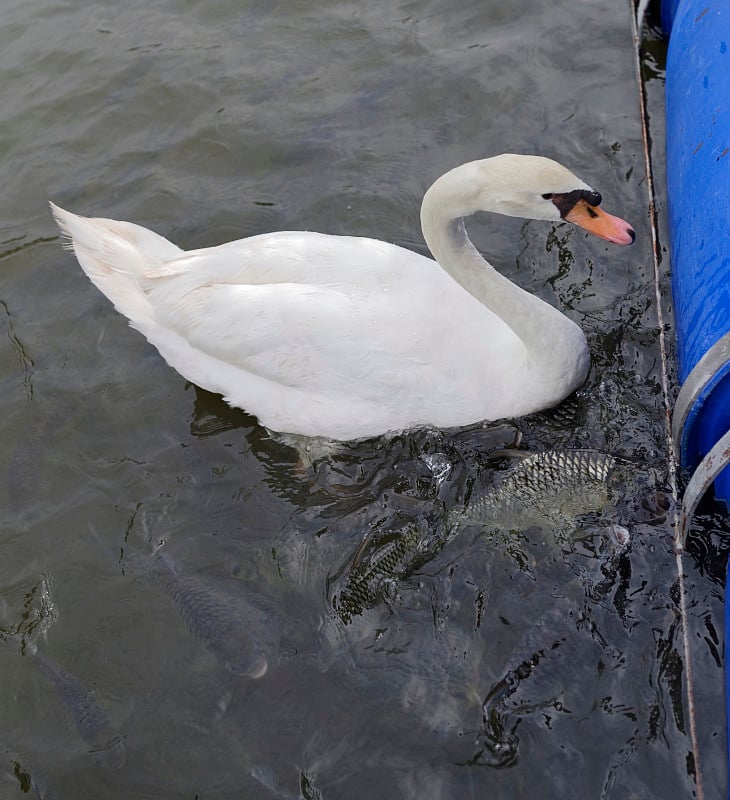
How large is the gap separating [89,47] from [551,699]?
21.5 ft

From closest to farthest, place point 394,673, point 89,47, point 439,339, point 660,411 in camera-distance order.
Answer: point 394,673
point 439,339
point 660,411
point 89,47

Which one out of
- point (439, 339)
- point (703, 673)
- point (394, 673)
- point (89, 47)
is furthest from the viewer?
point (89, 47)

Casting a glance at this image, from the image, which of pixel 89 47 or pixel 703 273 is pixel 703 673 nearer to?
pixel 703 273

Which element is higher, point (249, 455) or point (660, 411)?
point (660, 411)

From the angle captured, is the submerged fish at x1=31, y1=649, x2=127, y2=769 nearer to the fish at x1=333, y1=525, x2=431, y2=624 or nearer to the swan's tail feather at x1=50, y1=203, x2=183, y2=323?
the fish at x1=333, y1=525, x2=431, y2=624

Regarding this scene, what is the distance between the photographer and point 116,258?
5359 millimetres

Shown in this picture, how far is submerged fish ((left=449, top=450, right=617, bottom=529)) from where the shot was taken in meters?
4.05

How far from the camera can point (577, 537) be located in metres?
4.31

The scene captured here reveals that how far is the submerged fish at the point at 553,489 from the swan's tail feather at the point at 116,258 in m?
2.43

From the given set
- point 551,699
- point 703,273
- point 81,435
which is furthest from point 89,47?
point 551,699

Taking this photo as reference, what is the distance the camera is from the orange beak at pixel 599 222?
4148 millimetres

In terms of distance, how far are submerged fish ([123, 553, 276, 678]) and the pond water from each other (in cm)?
1

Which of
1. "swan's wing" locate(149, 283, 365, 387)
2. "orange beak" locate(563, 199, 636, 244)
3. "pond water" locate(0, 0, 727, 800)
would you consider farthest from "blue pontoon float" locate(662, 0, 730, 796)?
"swan's wing" locate(149, 283, 365, 387)

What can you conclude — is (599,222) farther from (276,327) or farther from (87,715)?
(87,715)
